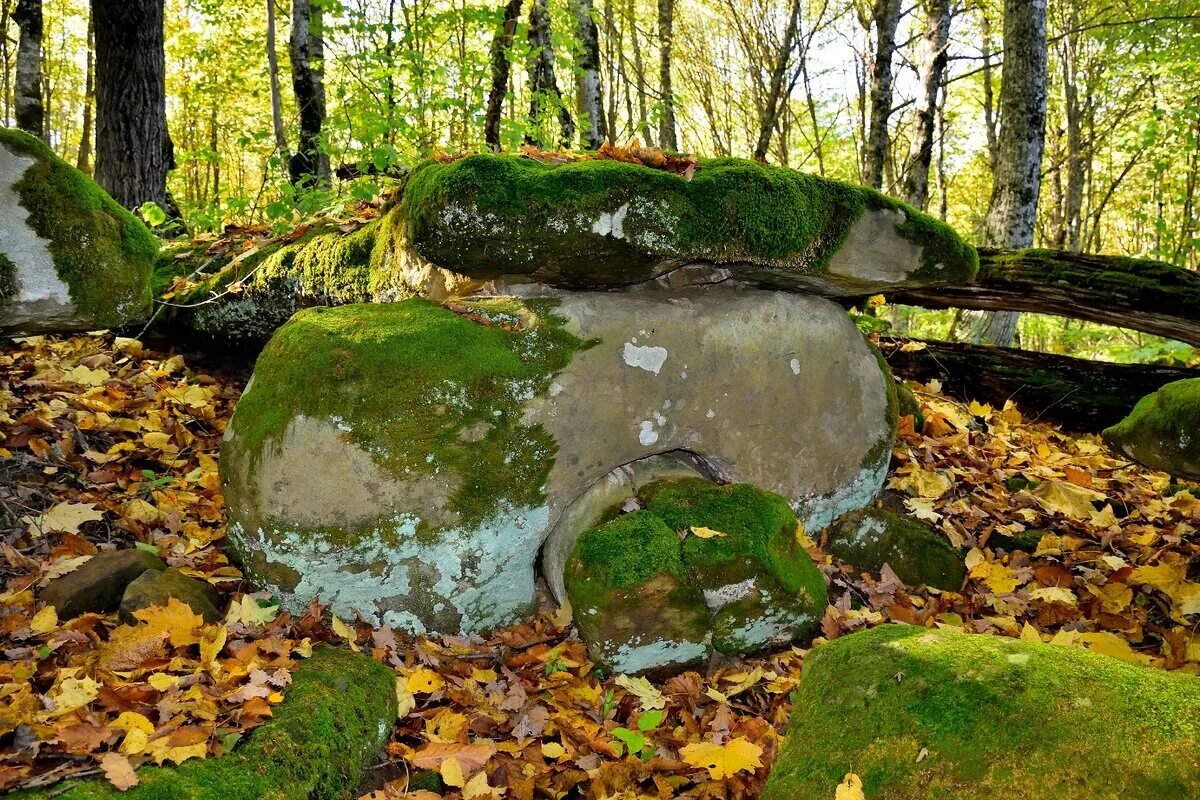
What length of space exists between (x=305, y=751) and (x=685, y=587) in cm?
166

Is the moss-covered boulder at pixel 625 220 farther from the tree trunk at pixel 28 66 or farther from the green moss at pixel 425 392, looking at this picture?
the tree trunk at pixel 28 66

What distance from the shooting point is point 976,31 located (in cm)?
1833

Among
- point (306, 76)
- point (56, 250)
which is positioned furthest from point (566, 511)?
point (306, 76)

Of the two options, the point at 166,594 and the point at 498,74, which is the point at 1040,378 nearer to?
the point at 166,594

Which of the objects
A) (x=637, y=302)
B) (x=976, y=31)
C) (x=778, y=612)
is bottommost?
(x=778, y=612)

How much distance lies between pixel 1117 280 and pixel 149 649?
22.1 ft

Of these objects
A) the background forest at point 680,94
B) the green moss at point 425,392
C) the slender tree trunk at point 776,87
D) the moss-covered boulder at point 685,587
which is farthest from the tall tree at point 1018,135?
the green moss at point 425,392

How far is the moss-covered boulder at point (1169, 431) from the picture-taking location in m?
3.11

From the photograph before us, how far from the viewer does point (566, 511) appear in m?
3.77


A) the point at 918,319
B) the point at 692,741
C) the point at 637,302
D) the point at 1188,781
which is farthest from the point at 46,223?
the point at 918,319

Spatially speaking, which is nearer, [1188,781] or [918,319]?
[1188,781]

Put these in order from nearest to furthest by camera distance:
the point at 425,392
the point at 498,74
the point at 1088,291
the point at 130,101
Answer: the point at 425,392 < the point at 1088,291 < the point at 130,101 < the point at 498,74

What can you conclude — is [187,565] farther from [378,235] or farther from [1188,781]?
[1188,781]

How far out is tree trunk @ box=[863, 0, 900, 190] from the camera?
999 cm
